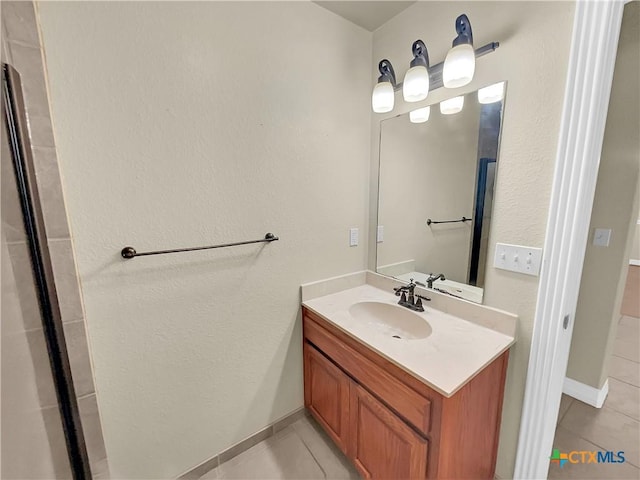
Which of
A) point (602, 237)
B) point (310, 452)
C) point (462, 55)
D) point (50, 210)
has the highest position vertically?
point (462, 55)

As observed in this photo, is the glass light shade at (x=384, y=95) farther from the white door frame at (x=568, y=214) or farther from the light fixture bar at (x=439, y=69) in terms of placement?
the white door frame at (x=568, y=214)

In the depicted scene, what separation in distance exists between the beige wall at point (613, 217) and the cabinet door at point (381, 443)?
5.57ft

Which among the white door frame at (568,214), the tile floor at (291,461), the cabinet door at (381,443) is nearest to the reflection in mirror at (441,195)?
the white door frame at (568,214)

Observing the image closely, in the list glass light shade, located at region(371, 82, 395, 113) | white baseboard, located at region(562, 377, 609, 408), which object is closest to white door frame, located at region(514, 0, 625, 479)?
glass light shade, located at region(371, 82, 395, 113)

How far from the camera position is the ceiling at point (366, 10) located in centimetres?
137

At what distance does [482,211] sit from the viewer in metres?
1.23

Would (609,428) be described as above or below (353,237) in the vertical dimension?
below

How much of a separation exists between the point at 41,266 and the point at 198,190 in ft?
1.86

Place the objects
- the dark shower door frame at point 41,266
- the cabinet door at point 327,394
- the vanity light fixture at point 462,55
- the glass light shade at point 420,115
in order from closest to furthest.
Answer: the dark shower door frame at point 41,266 → the vanity light fixture at point 462,55 → the cabinet door at point 327,394 → the glass light shade at point 420,115

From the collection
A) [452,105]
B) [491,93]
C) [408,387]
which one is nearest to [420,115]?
[452,105]

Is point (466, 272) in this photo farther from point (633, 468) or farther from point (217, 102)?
point (217, 102)

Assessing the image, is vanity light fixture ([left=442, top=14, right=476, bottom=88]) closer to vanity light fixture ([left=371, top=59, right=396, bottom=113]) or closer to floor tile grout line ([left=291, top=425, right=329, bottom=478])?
vanity light fixture ([left=371, top=59, right=396, bottom=113])

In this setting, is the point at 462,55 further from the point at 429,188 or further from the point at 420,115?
the point at 429,188

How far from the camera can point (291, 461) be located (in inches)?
55.4
